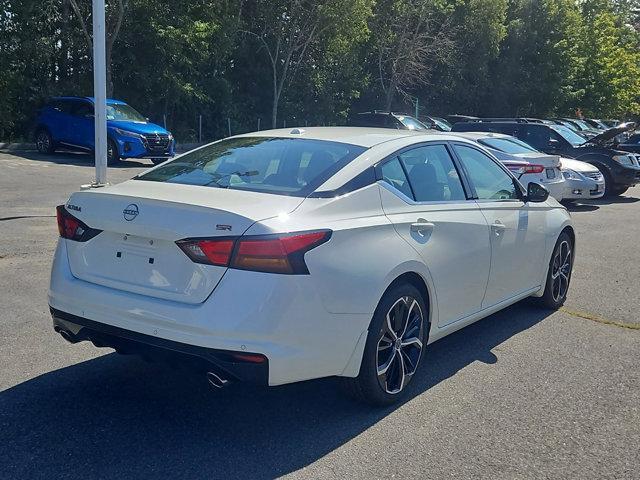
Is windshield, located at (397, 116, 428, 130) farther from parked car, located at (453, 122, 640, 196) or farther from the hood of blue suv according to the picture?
the hood of blue suv

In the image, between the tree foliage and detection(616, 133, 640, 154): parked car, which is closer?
detection(616, 133, 640, 154): parked car

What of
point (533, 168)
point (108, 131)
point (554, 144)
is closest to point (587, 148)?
point (554, 144)

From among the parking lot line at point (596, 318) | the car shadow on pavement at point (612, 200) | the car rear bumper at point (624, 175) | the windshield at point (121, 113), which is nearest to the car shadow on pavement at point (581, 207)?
the car shadow on pavement at point (612, 200)

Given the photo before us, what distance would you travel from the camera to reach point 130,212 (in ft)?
12.9

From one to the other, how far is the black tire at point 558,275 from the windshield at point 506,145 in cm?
631

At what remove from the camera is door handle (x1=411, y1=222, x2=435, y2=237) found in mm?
4498

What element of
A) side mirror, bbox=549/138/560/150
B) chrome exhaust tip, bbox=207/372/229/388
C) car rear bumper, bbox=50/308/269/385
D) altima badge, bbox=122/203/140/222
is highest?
altima badge, bbox=122/203/140/222

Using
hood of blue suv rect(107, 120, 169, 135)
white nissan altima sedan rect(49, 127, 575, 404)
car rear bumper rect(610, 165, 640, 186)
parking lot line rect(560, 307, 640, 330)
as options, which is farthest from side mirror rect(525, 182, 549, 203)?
hood of blue suv rect(107, 120, 169, 135)

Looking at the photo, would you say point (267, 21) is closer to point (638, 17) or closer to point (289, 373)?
point (289, 373)

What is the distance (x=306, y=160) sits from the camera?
4.55 meters

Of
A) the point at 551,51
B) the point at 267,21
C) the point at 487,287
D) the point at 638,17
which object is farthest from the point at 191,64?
the point at 638,17

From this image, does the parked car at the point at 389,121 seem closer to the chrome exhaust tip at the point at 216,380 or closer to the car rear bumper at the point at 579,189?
the car rear bumper at the point at 579,189

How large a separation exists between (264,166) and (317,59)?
2780 cm

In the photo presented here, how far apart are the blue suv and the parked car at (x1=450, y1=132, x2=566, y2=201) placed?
31.5ft
